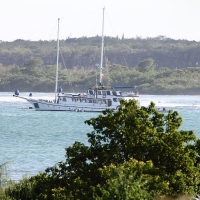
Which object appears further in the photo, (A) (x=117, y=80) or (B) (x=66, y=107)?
(A) (x=117, y=80)

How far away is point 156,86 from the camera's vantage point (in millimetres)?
163375

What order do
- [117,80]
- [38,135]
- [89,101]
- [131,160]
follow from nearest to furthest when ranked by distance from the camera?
[131,160] < [38,135] < [89,101] < [117,80]

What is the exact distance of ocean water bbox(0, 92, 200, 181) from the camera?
41375mm

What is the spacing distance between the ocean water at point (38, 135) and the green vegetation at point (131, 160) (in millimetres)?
4030

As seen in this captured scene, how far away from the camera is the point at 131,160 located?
2159 centimetres

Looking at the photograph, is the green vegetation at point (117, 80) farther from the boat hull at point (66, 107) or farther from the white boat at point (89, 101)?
the white boat at point (89, 101)

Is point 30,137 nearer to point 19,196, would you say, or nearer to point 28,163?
point 28,163

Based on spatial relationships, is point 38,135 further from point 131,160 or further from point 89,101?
point 131,160

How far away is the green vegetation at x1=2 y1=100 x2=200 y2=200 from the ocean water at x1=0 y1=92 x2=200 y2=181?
13.2ft

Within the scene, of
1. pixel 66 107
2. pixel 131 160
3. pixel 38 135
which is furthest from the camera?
pixel 66 107

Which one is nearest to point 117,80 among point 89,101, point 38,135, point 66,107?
point 66,107

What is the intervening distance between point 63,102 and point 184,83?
80289 millimetres

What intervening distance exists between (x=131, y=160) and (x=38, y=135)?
42296 millimetres

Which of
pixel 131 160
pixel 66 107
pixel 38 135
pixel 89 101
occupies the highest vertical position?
pixel 131 160
